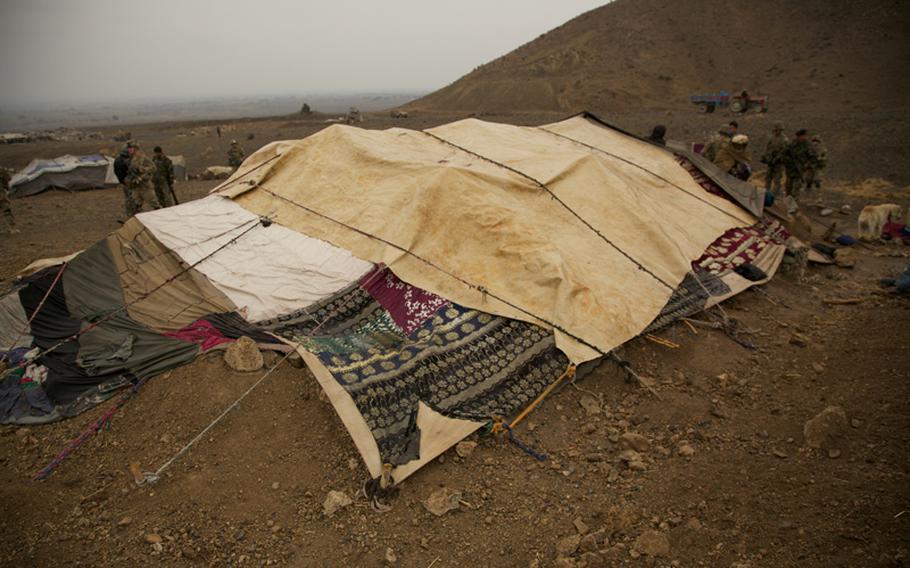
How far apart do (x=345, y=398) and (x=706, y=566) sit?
2.66 meters

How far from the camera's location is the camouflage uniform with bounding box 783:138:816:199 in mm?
8164

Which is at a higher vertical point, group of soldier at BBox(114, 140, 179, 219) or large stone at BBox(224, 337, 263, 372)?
group of soldier at BBox(114, 140, 179, 219)

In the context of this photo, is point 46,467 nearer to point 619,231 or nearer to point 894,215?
point 619,231

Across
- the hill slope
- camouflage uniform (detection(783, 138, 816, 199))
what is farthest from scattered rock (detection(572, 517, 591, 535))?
the hill slope

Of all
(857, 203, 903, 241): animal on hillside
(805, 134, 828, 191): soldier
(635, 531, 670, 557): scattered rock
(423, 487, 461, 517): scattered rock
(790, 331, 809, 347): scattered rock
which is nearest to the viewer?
(635, 531, 670, 557): scattered rock

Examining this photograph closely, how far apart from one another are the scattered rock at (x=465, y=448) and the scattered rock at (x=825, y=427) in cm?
252

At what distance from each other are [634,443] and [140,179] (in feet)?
29.8

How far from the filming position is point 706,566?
2738 millimetres

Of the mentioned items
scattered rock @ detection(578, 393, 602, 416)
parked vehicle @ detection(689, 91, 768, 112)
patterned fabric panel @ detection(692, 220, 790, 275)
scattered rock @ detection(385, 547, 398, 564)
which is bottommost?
scattered rock @ detection(385, 547, 398, 564)

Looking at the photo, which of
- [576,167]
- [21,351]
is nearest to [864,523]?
[576,167]

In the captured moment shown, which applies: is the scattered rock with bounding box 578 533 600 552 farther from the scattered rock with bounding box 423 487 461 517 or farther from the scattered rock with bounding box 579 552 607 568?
the scattered rock with bounding box 423 487 461 517

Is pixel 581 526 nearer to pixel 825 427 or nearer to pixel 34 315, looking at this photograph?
pixel 825 427

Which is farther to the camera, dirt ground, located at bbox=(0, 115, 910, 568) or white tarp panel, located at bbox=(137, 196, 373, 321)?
white tarp panel, located at bbox=(137, 196, 373, 321)

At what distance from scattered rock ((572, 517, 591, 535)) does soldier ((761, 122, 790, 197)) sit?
8.08 metres
